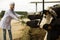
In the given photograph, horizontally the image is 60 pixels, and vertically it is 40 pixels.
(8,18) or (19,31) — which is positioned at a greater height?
(8,18)

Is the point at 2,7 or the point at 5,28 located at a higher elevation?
the point at 2,7

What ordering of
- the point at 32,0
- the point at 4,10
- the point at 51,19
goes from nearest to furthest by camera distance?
1. the point at 51,19
2. the point at 4,10
3. the point at 32,0

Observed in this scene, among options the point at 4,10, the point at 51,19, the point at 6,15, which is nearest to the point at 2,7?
the point at 4,10

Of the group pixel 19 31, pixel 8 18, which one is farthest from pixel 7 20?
pixel 19 31

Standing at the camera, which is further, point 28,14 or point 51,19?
point 28,14

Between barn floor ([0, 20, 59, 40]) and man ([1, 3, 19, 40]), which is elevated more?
man ([1, 3, 19, 40])

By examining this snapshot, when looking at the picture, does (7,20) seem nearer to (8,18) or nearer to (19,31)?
(8,18)

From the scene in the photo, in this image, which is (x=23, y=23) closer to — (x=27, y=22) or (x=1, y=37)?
(x=27, y=22)

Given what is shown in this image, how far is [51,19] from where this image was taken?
1.27 meters

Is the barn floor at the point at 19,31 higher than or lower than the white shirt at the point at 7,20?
lower

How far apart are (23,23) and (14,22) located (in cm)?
8

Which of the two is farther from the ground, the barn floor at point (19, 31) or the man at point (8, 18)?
the man at point (8, 18)

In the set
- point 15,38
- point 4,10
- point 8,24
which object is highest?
point 4,10

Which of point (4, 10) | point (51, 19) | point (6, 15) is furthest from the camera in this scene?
point (4, 10)
